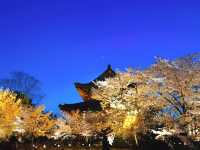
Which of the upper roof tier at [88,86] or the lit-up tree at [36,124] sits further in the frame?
the upper roof tier at [88,86]

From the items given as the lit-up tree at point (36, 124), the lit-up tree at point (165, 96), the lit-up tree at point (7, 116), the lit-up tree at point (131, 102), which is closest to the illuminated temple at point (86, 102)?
the lit-up tree at point (36, 124)

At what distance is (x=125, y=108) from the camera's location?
33.4 metres

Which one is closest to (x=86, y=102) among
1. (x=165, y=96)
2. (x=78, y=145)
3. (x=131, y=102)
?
(x=78, y=145)

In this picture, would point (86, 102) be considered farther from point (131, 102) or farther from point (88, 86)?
point (131, 102)

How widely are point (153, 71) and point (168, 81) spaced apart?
192 cm

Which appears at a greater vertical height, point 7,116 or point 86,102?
point 86,102

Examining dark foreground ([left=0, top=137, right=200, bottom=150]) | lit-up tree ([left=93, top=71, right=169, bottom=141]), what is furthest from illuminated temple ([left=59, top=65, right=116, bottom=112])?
lit-up tree ([left=93, top=71, right=169, bottom=141])

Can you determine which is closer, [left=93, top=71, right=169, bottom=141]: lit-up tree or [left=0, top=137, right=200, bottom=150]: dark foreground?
[left=93, top=71, right=169, bottom=141]: lit-up tree

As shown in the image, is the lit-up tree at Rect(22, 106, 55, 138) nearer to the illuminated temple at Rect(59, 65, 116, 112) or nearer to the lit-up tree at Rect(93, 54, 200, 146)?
the illuminated temple at Rect(59, 65, 116, 112)

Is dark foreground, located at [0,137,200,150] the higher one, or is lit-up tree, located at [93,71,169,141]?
lit-up tree, located at [93,71,169,141]

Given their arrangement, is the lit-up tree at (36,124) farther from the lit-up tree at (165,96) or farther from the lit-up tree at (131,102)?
the lit-up tree at (165,96)

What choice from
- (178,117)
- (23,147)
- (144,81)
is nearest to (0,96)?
(23,147)

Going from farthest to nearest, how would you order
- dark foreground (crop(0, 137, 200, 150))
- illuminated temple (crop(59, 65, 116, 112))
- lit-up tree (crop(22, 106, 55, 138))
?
illuminated temple (crop(59, 65, 116, 112)), lit-up tree (crop(22, 106, 55, 138)), dark foreground (crop(0, 137, 200, 150))

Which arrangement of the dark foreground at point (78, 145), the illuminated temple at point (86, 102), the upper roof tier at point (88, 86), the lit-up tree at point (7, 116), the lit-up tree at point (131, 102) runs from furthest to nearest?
1. the upper roof tier at point (88, 86)
2. the illuminated temple at point (86, 102)
3. the lit-up tree at point (7, 116)
4. the dark foreground at point (78, 145)
5. the lit-up tree at point (131, 102)
